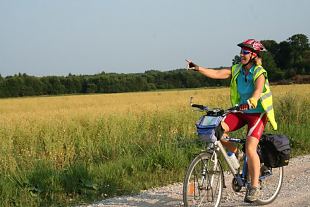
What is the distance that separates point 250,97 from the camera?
5059 millimetres

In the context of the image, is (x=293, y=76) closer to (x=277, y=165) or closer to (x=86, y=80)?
(x=86, y=80)

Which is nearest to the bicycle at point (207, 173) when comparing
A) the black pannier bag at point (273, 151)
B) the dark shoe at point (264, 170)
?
the black pannier bag at point (273, 151)

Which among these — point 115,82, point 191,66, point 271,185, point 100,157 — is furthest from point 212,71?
point 115,82

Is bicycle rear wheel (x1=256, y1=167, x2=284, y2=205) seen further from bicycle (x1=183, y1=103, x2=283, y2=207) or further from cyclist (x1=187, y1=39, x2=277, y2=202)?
bicycle (x1=183, y1=103, x2=283, y2=207)

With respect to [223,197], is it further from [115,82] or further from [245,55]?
[115,82]

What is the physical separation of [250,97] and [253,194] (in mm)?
1134

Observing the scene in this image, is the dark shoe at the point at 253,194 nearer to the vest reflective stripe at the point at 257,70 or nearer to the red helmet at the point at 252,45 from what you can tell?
the vest reflective stripe at the point at 257,70

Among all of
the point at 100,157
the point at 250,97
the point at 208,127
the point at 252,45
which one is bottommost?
the point at 100,157

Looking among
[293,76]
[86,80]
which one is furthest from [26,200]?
[86,80]

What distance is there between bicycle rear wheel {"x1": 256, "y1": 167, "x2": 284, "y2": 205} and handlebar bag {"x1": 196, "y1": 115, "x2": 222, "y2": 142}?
1228 millimetres

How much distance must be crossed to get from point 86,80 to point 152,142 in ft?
255

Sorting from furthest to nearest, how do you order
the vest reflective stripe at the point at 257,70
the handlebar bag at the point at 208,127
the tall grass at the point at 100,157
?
the tall grass at the point at 100,157 < the vest reflective stripe at the point at 257,70 < the handlebar bag at the point at 208,127

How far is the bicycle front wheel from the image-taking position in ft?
15.2

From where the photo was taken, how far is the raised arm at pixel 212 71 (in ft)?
16.9
